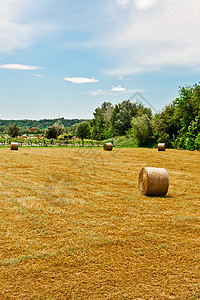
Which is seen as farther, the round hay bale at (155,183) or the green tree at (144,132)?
the green tree at (144,132)

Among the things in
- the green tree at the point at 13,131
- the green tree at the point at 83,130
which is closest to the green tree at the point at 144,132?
the green tree at the point at 13,131

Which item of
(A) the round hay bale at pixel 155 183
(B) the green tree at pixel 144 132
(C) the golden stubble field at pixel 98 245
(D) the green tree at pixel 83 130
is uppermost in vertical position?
(D) the green tree at pixel 83 130

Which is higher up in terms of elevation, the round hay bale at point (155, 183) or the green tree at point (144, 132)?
the green tree at point (144, 132)

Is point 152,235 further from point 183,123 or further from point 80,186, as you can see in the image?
point 183,123

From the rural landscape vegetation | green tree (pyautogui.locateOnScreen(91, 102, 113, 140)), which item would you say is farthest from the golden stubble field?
green tree (pyautogui.locateOnScreen(91, 102, 113, 140))

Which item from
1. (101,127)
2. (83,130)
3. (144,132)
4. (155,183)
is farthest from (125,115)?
(155,183)

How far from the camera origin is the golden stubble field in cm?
419

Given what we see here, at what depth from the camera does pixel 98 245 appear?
5629mm

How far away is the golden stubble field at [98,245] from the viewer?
4.19m

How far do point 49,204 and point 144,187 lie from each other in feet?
13.2

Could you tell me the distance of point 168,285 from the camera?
14.0ft

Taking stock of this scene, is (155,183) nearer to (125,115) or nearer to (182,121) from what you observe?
(182,121)

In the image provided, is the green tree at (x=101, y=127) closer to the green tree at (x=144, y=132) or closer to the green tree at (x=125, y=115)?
the green tree at (x=125, y=115)

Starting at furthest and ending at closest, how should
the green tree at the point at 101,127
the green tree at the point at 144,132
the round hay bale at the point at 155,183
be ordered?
the green tree at the point at 101,127 → the green tree at the point at 144,132 → the round hay bale at the point at 155,183
